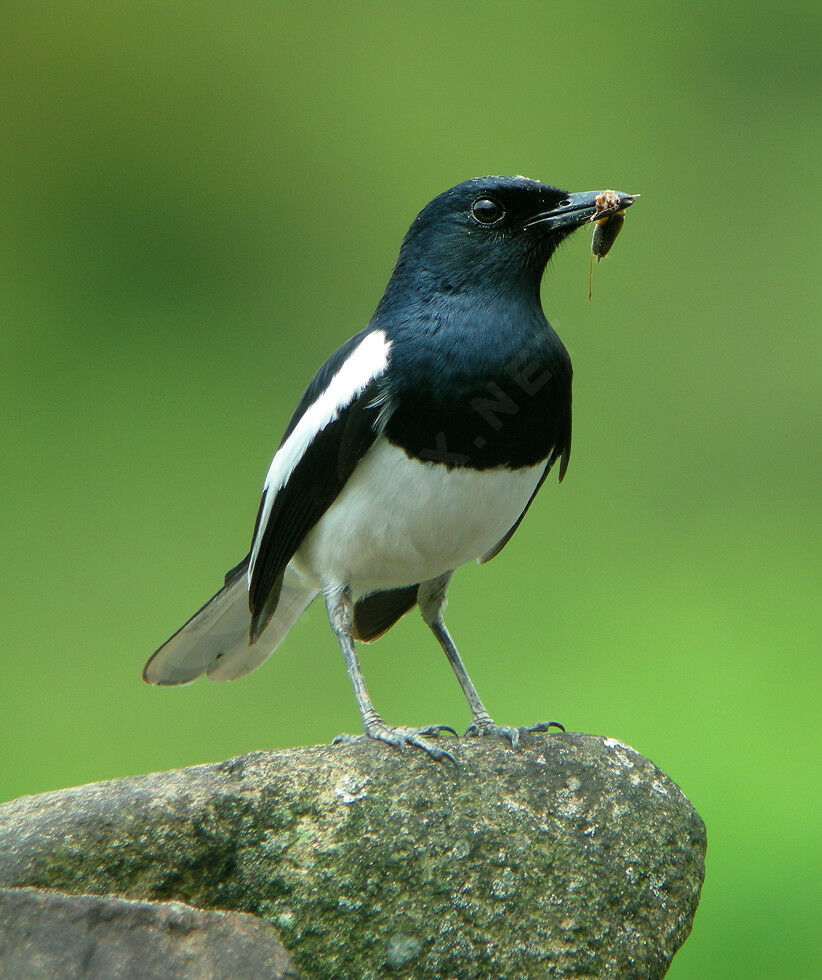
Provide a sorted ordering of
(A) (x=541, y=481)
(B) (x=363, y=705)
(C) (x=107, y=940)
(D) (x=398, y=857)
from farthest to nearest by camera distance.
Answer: (A) (x=541, y=481) < (B) (x=363, y=705) < (D) (x=398, y=857) < (C) (x=107, y=940)

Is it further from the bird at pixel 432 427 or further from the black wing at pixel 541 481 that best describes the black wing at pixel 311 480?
the black wing at pixel 541 481

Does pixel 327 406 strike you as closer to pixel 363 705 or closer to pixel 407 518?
pixel 407 518

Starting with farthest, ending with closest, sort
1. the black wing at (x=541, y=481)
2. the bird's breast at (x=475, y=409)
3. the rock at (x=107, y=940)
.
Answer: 1. the black wing at (x=541, y=481)
2. the bird's breast at (x=475, y=409)
3. the rock at (x=107, y=940)

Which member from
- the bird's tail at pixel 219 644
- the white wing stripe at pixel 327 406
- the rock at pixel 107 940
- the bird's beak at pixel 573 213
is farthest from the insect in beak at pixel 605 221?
the rock at pixel 107 940

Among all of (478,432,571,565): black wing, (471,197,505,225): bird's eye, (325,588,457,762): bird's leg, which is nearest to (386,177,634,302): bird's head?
(471,197,505,225): bird's eye

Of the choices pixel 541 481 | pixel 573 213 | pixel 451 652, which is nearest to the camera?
pixel 573 213

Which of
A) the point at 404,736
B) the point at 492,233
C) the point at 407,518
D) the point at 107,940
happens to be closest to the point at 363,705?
the point at 404,736

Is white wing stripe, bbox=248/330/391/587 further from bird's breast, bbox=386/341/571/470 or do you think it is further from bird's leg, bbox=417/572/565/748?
bird's leg, bbox=417/572/565/748

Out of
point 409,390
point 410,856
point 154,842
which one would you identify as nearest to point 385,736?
point 410,856
